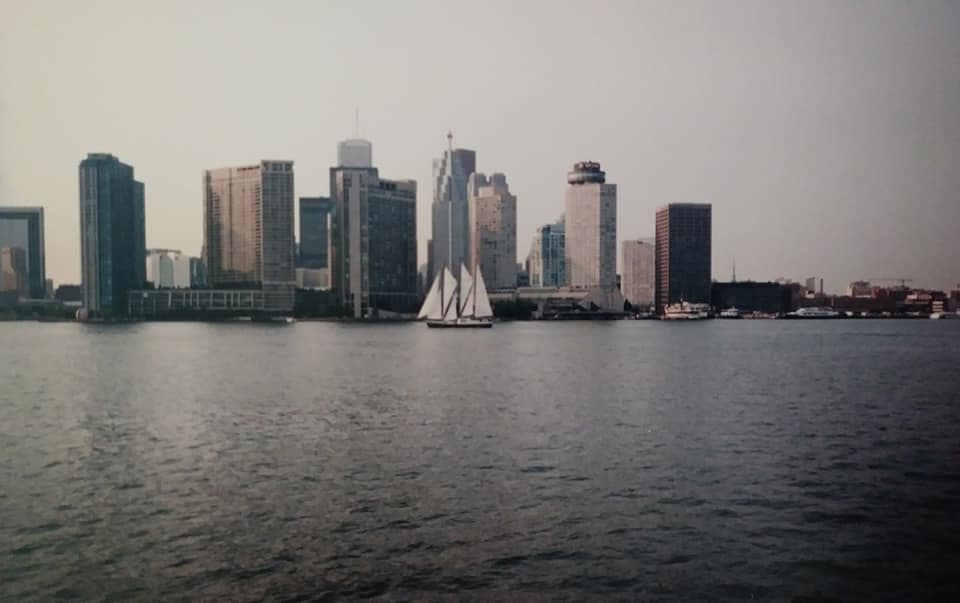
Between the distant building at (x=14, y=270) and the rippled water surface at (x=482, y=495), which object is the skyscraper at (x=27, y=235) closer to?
the distant building at (x=14, y=270)

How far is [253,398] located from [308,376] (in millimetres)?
18720

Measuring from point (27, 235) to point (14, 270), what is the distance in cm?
2911

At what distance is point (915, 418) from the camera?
4897 centimetres

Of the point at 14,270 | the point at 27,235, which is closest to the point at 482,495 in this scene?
the point at 27,235

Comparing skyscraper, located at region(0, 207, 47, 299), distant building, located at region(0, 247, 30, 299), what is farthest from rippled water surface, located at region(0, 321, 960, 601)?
distant building, located at region(0, 247, 30, 299)

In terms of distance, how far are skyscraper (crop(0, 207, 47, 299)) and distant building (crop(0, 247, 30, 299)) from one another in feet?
1.90

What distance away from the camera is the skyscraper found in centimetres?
9306

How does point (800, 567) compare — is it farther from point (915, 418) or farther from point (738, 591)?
point (915, 418)

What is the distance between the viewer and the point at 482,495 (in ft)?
98.0

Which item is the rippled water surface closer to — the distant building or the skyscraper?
the skyscraper

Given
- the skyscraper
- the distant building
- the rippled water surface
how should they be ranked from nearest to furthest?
the rippled water surface
the skyscraper
the distant building

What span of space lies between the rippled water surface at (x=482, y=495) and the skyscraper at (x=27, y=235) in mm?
39908

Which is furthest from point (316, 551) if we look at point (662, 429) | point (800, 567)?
point (662, 429)

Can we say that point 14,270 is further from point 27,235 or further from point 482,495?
point 482,495
